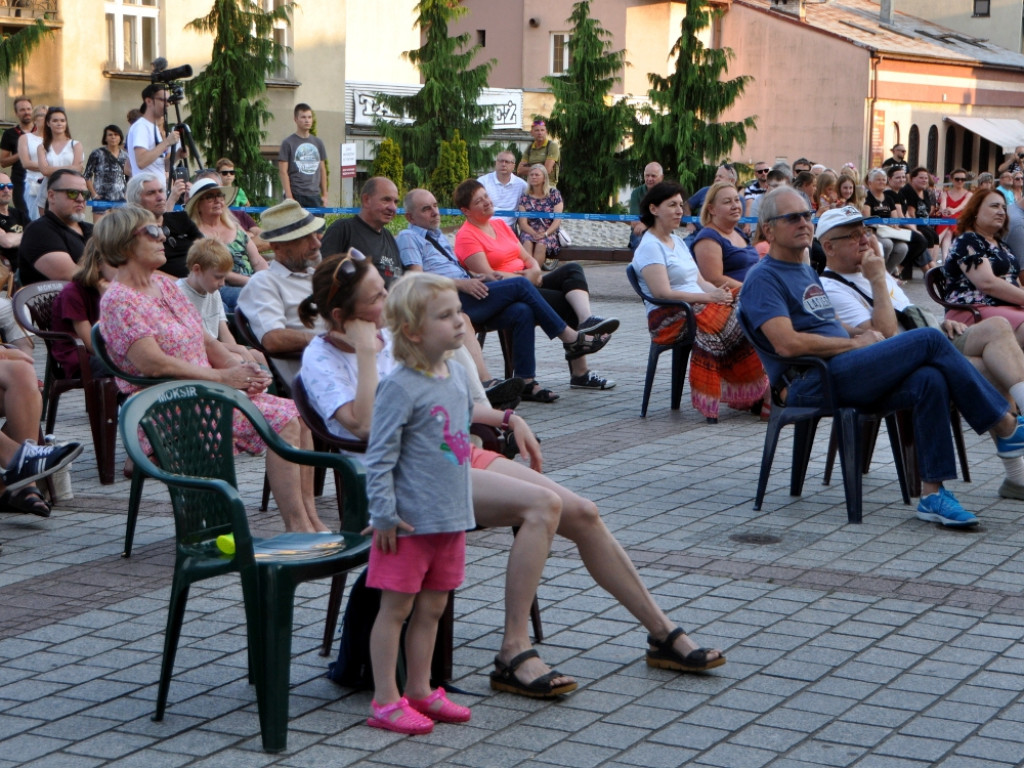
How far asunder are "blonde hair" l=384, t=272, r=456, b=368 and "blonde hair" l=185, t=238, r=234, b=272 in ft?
12.0

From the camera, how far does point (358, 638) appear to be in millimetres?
4707

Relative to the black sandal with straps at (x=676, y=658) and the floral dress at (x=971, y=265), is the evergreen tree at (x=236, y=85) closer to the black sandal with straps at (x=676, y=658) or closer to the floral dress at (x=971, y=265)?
the floral dress at (x=971, y=265)

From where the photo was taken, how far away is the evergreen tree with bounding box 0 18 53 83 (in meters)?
23.5

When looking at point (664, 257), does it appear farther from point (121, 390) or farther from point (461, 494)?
point (461, 494)

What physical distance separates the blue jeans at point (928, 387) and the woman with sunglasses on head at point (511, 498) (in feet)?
7.66

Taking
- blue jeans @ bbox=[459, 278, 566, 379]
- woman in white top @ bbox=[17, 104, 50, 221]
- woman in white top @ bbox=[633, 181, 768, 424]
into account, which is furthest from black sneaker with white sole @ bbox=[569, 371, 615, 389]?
woman in white top @ bbox=[17, 104, 50, 221]

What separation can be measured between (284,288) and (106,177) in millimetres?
10820

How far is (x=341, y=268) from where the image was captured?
205 inches

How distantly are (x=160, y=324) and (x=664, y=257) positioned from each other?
4247 mm

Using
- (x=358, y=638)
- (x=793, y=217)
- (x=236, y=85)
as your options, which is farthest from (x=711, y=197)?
(x=236, y=85)

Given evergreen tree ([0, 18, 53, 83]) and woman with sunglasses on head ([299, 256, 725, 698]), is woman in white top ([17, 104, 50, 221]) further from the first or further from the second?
woman with sunglasses on head ([299, 256, 725, 698])

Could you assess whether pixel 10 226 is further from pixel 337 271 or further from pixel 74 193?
pixel 337 271

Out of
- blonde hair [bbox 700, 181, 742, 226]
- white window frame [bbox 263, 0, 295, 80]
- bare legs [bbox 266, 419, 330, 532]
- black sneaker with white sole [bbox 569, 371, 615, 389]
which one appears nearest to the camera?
bare legs [bbox 266, 419, 330, 532]

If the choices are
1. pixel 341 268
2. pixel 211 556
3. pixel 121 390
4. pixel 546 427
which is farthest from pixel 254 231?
pixel 211 556
